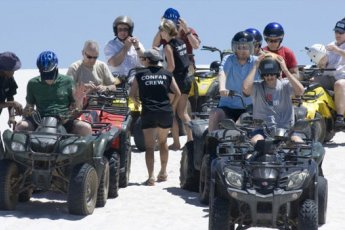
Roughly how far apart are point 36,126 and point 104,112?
1566 millimetres

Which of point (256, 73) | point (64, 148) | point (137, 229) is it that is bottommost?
point (137, 229)

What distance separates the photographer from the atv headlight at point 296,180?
985 cm

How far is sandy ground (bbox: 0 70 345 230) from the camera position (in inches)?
457

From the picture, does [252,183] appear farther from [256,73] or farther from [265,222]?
[256,73]

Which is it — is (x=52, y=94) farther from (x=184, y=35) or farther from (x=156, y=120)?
(x=184, y=35)

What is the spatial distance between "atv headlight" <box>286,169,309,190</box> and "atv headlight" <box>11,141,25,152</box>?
3451 mm

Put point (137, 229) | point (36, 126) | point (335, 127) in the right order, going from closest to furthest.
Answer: point (137, 229) < point (36, 126) < point (335, 127)

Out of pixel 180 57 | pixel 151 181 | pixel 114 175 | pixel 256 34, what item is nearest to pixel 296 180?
pixel 114 175

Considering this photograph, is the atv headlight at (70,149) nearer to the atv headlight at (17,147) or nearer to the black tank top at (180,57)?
the atv headlight at (17,147)

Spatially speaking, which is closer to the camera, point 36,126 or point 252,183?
point 252,183

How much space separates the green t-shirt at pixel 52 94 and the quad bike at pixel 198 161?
168 cm

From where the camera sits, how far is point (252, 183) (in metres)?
9.88

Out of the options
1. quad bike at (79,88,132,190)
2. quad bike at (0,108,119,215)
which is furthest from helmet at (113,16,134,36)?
quad bike at (0,108,119,215)

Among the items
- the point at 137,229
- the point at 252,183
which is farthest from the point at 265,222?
the point at 137,229
